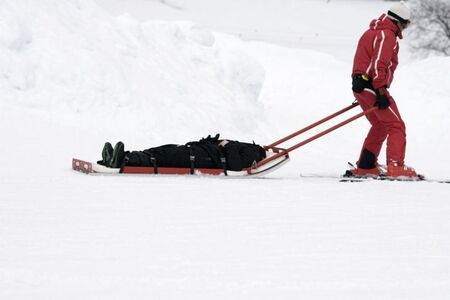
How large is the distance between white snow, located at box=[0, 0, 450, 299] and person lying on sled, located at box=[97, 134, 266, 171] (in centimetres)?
19

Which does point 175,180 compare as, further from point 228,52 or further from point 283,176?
point 228,52

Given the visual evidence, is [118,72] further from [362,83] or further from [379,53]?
[379,53]

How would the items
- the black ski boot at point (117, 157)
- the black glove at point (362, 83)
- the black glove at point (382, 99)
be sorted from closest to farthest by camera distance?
the black ski boot at point (117, 157) → the black glove at point (382, 99) → the black glove at point (362, 83)

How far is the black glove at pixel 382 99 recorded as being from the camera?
7379 mm

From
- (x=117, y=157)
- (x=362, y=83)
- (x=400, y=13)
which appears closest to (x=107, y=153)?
(x=117, y=157)

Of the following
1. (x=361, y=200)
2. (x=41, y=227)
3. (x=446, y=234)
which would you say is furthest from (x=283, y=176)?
(x=41, y=227)

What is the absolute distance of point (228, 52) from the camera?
1417 centimetres

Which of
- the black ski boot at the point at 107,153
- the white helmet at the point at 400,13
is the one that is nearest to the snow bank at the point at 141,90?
the black ski boot at the point at 107,153

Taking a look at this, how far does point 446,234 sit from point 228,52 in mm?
9555

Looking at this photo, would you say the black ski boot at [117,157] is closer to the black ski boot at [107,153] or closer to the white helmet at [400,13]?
the black ski boot at [107,153]

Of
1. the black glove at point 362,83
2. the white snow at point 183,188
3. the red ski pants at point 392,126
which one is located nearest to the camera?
the white snow at point 183,188

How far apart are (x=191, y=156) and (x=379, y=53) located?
1962mm

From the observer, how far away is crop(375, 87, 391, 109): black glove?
7379 mm

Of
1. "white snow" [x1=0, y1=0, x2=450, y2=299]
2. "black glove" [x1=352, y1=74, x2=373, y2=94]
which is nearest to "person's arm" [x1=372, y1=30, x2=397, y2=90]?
"black glove" [x1=352, y1=74, x2=373, y2=94]
